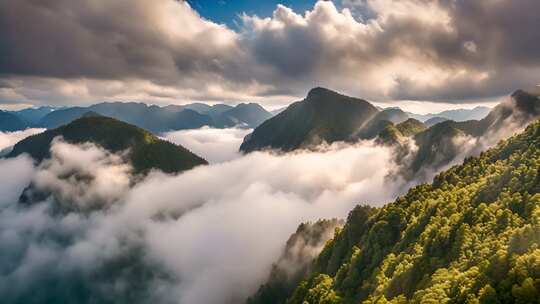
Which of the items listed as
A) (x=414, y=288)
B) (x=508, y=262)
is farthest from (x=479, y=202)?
(x=508, y=262)

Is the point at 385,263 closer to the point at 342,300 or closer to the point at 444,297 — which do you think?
the point at 342,300

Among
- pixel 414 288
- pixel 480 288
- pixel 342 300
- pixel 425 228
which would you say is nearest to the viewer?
pixel 480 288

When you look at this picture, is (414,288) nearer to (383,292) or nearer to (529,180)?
(383,292)

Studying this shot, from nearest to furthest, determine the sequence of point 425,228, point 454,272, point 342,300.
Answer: point 454,272, point 342,300, point 425,228

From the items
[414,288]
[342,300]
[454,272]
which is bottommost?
[342,300]

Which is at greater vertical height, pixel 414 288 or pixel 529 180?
pixel 529 180

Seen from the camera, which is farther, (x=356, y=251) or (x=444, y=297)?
(x=356, y=251)

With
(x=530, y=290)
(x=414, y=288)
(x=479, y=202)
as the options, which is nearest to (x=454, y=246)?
(x=414, y=288)
